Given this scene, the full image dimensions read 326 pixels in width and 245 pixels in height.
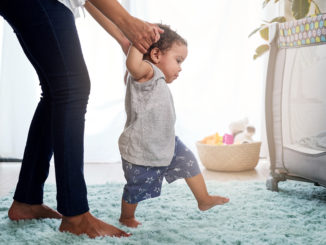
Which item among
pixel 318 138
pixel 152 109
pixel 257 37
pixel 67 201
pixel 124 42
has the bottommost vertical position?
pixel 67 201

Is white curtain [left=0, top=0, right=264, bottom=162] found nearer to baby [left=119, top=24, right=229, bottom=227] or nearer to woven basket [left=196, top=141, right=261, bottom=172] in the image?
woven basket [left=196, top=141, right=261, bottom=172]

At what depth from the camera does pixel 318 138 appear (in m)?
1.52

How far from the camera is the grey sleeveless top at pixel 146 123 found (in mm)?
1187

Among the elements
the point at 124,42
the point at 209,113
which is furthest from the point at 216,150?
the point at 124,42

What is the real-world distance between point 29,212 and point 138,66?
608 mm

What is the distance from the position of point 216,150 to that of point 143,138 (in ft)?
3.90

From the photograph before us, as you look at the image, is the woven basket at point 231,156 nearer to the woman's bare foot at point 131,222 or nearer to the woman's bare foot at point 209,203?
the woman's bare foot at point 209,203

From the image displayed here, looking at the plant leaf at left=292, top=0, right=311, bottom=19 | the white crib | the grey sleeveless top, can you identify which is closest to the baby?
the grey sleeveless top

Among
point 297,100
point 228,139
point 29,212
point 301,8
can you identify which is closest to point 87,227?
point 29,212

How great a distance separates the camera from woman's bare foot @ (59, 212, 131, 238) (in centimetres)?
109

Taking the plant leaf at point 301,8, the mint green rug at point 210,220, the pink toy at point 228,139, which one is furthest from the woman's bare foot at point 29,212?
the plant leaf at point 301,8

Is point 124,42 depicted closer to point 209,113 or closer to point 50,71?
point 50,71

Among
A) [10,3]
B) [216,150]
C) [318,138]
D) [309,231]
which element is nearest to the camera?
[10,3]

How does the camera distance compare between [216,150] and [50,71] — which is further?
[216,150]
